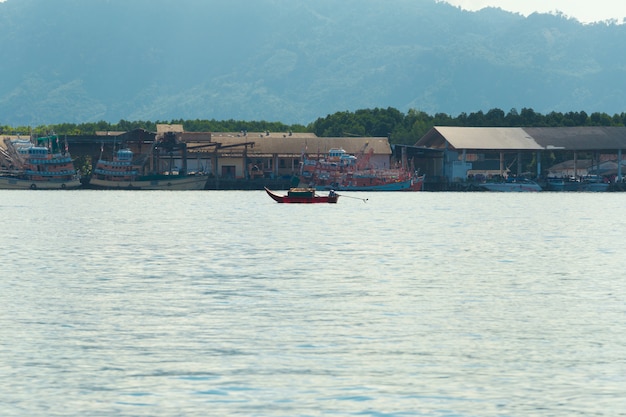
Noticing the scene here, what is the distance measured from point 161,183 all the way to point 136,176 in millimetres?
4627

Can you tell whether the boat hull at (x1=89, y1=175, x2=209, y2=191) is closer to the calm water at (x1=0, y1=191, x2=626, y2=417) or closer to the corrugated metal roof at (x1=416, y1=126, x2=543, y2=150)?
the corrugated metal roof at (x1=416, y1=126, x2=543, y2=150)

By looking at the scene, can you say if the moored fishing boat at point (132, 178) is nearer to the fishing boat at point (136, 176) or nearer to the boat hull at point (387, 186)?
the fishing boat at point (136, 176)


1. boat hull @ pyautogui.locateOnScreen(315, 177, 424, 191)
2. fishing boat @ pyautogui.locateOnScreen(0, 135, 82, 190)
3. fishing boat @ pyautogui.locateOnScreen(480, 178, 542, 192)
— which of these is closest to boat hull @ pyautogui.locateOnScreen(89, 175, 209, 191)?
fishing boat @ pyautogui.locateOnScreen(0, 135, 82, 190)

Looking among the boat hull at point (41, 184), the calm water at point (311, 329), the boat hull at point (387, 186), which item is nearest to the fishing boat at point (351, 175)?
the boat hull at point (387, 186)

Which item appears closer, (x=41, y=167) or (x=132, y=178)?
(x=132, y=178)

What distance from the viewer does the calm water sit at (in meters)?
18.8

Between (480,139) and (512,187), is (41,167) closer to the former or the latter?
(480,139)

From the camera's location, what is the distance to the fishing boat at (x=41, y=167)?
164 metres

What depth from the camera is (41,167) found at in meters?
167

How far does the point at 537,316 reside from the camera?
27.8 metres

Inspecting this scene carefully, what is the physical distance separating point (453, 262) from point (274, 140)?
126 m

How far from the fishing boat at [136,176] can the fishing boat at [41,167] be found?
362cm

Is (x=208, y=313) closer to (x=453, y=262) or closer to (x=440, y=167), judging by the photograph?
(x=453, y=262)

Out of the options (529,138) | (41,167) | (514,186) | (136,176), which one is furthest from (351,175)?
(41,167)
